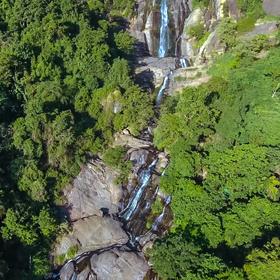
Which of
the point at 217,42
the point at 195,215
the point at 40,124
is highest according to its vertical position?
the point at 217,42

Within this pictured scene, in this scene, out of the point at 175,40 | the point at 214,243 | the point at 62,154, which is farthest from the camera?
the point at 175,40

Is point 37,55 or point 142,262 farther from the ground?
point 37,55

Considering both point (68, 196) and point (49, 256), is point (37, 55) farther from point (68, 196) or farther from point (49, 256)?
point (49, 256)

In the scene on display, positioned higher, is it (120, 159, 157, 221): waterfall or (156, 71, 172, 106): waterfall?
(156, 71, 172, 106): waterfall

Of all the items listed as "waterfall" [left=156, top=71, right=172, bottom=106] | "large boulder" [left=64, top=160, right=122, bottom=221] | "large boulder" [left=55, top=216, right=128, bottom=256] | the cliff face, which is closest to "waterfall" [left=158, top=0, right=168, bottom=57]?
the cliff face

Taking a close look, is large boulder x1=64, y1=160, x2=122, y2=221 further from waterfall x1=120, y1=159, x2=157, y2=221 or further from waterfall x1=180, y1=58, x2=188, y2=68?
waterfall x1=180, y1=58, x2=188, y2=68

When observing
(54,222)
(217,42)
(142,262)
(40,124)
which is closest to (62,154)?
(40,124)
